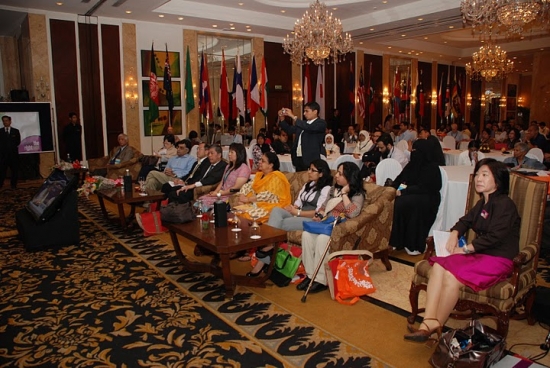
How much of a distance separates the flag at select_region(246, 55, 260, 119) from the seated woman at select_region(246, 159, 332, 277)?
9274mm

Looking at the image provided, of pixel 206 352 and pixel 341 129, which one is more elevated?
pixel 341 129

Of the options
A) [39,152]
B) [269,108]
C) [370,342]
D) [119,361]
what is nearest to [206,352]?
[119,361]

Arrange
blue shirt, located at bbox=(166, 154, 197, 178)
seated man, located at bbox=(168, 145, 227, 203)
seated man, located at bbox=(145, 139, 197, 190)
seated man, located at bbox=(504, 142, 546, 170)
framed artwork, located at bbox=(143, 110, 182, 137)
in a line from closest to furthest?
seated man, located at bbox=(504, 142, 546, 170)
seated man, located at bbox=(168, 145, 227, 203)
seated man, located at bbox=(145, 139, 197, 190)
blue shirt, located at bbox=(166, 154, 197, 178)
framed artwork, located at bbox=(143, 110, 182, 137)

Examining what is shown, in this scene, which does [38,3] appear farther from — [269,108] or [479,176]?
[479,176]

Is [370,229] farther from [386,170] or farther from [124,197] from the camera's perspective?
[124,197]

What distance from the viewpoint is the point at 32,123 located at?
1109cm

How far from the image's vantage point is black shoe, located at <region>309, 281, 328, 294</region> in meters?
4.22

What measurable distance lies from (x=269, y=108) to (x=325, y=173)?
10.5 metres

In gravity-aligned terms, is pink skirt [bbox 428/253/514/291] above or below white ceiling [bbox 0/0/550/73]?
below

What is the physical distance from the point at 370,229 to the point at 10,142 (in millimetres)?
9242

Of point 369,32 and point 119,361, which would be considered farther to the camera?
point 369,32

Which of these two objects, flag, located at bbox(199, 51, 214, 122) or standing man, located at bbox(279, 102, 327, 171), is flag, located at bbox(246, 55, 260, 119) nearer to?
flag, located at bbox(199, 51, 214, 122)

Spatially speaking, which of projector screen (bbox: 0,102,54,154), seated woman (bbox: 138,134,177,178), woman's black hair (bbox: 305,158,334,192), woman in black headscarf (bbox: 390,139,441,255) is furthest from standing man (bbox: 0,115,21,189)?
woman in black headscarf (bbox: 390,139,441,255)

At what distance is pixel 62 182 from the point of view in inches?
226
